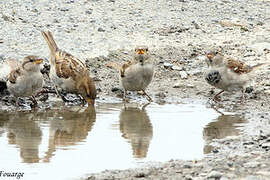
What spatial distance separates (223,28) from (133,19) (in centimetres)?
205

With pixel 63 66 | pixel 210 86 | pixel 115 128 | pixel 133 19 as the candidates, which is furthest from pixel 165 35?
pixel 115 128

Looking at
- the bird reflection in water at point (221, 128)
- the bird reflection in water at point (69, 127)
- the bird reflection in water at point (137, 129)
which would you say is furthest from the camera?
the bird reflection in water at point (221, 128)

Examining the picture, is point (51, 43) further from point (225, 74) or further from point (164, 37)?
point (164, 37)

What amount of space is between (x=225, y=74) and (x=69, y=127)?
313 centimetres

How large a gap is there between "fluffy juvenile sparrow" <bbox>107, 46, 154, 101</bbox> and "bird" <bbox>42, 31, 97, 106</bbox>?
0.63 meters

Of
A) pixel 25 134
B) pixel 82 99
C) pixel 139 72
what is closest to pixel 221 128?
pixel 139 72

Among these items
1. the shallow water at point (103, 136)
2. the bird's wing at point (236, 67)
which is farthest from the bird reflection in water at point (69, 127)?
the bird's wing at point (236, 67)

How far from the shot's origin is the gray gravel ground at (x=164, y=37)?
1127cm

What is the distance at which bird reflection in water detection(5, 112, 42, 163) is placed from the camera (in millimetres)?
7266

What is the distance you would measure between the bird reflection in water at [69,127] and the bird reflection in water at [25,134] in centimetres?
16

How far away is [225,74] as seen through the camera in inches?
427

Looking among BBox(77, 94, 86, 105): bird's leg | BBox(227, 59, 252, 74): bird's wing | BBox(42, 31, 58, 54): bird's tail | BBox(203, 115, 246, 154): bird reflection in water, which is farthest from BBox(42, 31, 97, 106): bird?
BBox(227, 59, 252, 74): bird's wing

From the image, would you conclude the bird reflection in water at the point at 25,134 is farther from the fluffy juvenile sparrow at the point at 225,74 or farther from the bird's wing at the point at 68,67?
the fluffy juvenile sparrow at the point at 225,74

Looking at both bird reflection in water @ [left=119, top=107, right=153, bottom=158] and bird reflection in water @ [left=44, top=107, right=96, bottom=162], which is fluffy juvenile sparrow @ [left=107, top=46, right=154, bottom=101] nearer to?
bird reflection in water @ [left=119, top=107, right=153, bottom=158]
